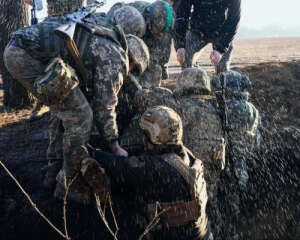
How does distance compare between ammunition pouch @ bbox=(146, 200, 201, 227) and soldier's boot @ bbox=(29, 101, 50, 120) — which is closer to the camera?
ammunition pouch @ bbox=(146, 200, 201, 227)

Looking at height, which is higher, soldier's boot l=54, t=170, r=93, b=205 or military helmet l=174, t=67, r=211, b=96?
military helmet l=174, t=67, r=211, b=96

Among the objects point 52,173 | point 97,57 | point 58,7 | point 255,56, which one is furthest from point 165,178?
point 255,56

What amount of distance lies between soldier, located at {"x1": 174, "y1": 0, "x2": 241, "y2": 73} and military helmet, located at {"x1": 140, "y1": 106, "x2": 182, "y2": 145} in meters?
2.36

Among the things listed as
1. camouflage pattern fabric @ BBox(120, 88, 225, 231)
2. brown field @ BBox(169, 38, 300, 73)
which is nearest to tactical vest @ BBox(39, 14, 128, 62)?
camouflage pattern fabric @ BBox(120, 88, 225, 231)

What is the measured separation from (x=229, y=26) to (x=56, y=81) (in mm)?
2882

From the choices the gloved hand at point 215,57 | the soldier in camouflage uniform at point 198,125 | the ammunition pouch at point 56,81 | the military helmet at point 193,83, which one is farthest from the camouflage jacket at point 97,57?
the gloved hand at point 215,57

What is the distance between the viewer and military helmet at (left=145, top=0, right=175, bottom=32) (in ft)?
14.0

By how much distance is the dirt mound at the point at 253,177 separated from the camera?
2861mm

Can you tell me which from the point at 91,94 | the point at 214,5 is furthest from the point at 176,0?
the point at 91,94

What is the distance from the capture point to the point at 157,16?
4.28 m

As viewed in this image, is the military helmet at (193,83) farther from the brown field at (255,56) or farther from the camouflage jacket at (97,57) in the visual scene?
the brown field at (255,56)

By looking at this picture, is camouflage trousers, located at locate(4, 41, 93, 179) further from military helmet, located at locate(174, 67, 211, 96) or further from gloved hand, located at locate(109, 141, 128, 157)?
military helmet, located at locate(174, 67, 211, 96)

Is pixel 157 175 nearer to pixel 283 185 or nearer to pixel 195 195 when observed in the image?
pixel 195 195

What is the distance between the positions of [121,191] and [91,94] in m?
1.07
